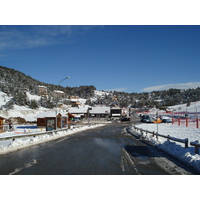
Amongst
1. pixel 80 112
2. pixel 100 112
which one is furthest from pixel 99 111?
pixel 80 112

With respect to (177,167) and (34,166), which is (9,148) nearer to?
(34,166)

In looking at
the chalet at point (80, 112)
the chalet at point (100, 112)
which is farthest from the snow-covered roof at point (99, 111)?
the chalet at point (80, 112)

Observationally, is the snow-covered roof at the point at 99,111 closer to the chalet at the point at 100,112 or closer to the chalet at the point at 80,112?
the chalet at the point at 100,112

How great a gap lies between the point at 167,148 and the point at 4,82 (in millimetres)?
166158

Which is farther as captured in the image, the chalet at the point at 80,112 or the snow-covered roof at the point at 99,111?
the snow-covered roof at the point at 99,111

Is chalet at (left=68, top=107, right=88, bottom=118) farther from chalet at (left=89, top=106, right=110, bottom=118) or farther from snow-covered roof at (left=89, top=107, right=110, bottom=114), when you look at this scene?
snow-covered roof at (left=89, top=107, right=110, bottom=114)

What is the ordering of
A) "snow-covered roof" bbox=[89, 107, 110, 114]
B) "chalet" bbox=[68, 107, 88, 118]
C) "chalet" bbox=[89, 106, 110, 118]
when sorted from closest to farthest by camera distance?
"chalet" bbox=[68, 107, 88, 118] < "chalet" bbox=[89, 106, 110, 118] < "snow-covered roof" bbox=[89, 107, 110, 114]

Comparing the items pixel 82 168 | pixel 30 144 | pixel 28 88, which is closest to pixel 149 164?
pixel 82 168

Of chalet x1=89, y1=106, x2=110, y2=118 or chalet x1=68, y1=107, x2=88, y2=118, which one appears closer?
chalet x1=68, y1=107, x2=88, y2=118

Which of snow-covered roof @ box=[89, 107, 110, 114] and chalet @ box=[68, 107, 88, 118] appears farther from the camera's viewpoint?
A: snow-covered roof @ box=[89, 107, 110, 114]

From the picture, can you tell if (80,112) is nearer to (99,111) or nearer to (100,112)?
(99,111)

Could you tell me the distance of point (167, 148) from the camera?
13.6 m

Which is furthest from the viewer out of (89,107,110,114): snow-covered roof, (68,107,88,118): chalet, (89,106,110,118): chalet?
(89,107,110,114): snow-covered roof

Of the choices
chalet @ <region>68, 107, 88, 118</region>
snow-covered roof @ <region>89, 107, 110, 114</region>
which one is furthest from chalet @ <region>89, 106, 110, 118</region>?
chalet @ <region>68, 107, 88, 118</region>
